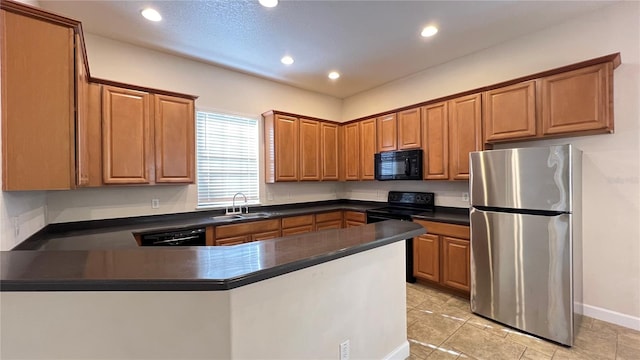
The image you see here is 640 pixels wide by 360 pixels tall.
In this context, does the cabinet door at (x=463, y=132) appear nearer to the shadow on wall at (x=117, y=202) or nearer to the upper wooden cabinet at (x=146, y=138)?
the upper wooden cabinet at (x=146, y=138)

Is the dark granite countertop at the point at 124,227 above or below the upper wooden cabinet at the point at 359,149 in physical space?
below

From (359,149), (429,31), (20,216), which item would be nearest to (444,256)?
(359,149)

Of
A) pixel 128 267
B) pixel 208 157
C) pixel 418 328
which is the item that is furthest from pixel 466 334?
pixel 208 157

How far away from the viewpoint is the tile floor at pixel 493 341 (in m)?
2.11

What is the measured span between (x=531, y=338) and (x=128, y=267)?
3.05 m

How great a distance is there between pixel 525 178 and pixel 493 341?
1.42 m

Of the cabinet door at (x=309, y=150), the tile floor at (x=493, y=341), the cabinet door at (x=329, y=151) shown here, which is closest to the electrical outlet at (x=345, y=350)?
the tile floor at (x=493, y=341)

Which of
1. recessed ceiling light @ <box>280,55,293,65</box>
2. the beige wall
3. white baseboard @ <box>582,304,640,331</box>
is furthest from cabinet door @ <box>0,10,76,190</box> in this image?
white baseboard @ <box>582,304,640,331</box>

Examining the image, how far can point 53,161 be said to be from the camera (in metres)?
1.62

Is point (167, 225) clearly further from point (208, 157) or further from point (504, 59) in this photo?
point (504, 59)

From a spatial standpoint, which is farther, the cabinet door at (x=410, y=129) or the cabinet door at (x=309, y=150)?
the cabinet door at (x=309, y=150)

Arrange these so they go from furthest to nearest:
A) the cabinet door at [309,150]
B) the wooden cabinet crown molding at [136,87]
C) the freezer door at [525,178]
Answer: the cabinet door at [309,150]
the wooden cabinet crown molding at [136,87]
the freezer door at [525,178]

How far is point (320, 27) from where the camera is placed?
283cm

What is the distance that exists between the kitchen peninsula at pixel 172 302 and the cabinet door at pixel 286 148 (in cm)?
274
